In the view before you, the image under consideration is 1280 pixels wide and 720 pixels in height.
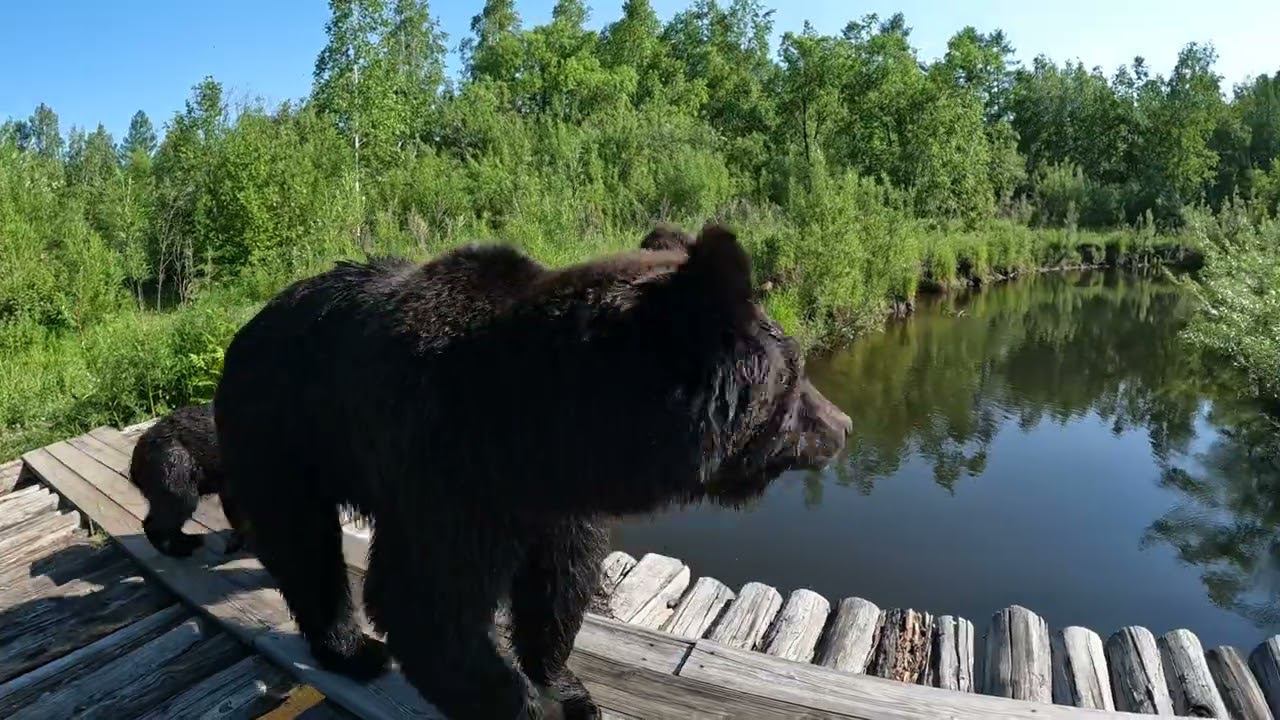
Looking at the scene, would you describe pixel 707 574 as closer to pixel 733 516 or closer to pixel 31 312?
pixel 733 516

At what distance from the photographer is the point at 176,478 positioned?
3508 mm

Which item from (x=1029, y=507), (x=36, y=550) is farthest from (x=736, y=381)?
(x=1029, y=507)

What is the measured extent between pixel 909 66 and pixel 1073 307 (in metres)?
12.7

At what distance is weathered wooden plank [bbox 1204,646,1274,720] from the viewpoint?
10.7 feet

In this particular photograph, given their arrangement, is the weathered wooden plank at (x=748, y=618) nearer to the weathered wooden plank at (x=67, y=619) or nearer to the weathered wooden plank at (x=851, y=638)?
the weathered wooden plank at (x=851, y=638)

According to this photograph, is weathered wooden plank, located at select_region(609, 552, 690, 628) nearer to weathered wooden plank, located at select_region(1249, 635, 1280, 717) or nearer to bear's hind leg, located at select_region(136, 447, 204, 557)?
bear's hind leg, located at select_region(136, 447, 204, 557)

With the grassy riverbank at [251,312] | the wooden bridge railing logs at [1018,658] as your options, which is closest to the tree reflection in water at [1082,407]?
the grassy riverbank at [251,312]

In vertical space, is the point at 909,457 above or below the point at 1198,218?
below

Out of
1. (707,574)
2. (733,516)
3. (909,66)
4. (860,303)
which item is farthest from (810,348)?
(909,66)

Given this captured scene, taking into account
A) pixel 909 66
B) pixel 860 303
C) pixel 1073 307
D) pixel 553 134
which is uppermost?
pixel 909 66

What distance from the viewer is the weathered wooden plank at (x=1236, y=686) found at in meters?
3.26

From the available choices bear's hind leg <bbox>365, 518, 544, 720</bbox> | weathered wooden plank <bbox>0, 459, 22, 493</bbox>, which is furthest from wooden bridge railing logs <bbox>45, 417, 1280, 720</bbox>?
bear's hind leg <bbox>365, 518, 544, 720</bbox>

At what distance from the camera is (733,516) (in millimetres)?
8125

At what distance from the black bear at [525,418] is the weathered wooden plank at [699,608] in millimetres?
1718
